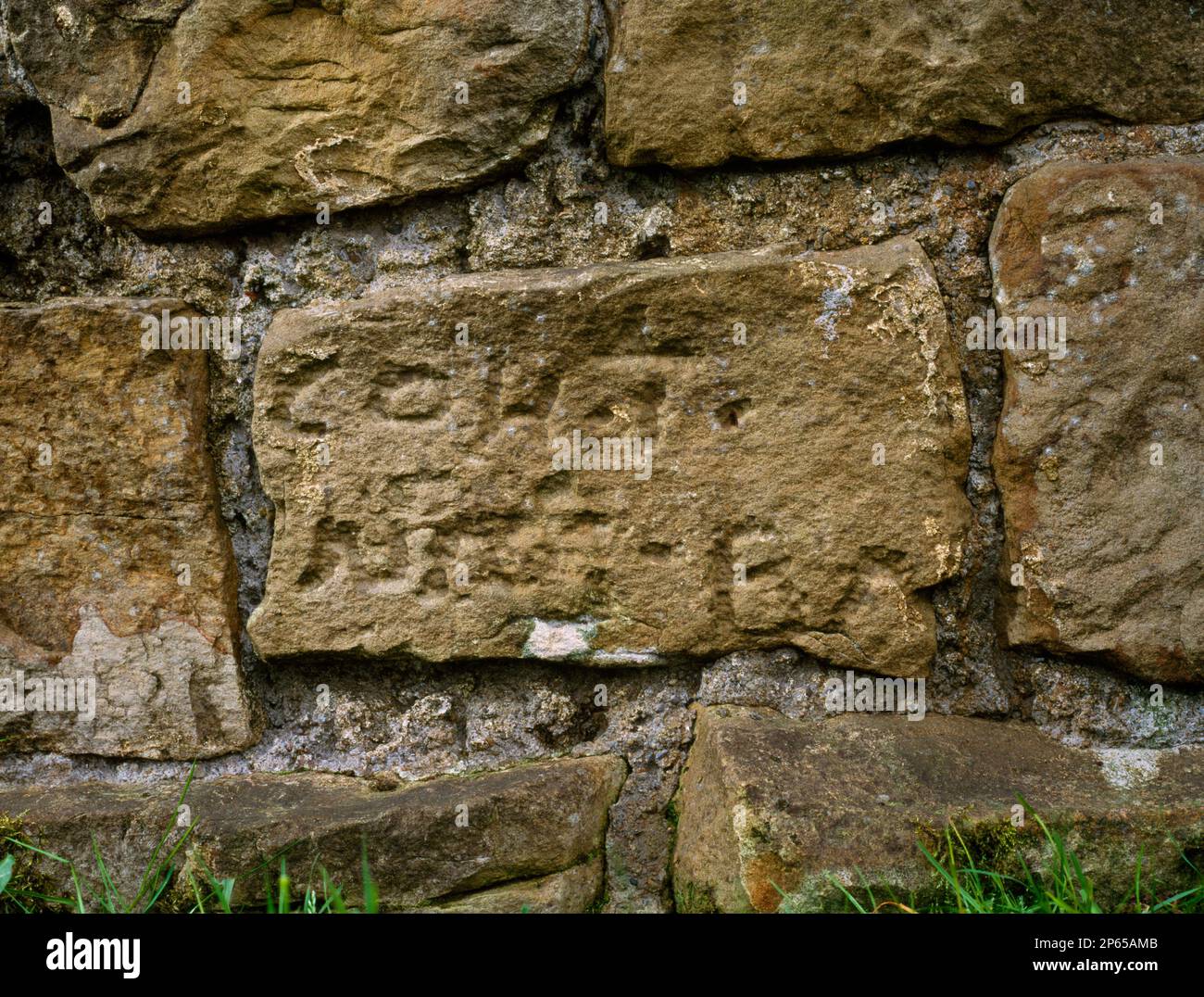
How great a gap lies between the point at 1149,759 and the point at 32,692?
167 centimetres

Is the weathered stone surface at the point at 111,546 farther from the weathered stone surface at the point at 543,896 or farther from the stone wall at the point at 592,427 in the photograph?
the weathered stone surface at the point at 543,896

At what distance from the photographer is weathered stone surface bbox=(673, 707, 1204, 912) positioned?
123 cm

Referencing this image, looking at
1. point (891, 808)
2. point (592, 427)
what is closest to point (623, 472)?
point (592, 427)

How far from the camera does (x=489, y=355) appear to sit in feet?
4.71

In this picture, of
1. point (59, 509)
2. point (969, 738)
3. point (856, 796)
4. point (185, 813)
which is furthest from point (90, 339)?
point (969, 738)

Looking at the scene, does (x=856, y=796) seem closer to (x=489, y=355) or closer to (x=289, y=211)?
(x=489, y=355)

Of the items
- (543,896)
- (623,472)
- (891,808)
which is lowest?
(543,896)

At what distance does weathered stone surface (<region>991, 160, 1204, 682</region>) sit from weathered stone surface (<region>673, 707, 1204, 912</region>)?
7.0 inches

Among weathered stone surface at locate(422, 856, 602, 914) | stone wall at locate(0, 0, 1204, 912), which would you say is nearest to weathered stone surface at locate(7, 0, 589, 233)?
stone wall at locate(0, 0, 1204, 912)

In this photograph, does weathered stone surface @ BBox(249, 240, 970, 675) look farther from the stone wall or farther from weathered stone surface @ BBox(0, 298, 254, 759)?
weathered stone surface @ BBox(0, 298, 254, 759)

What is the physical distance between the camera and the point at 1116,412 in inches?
53.9

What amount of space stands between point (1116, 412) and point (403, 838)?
3.80 feet

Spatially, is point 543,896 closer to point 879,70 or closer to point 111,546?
point 111,546

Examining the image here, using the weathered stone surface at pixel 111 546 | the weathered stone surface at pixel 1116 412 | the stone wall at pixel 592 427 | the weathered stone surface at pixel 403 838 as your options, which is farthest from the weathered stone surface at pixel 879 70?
the weathered stone surface at pixel 403 838
